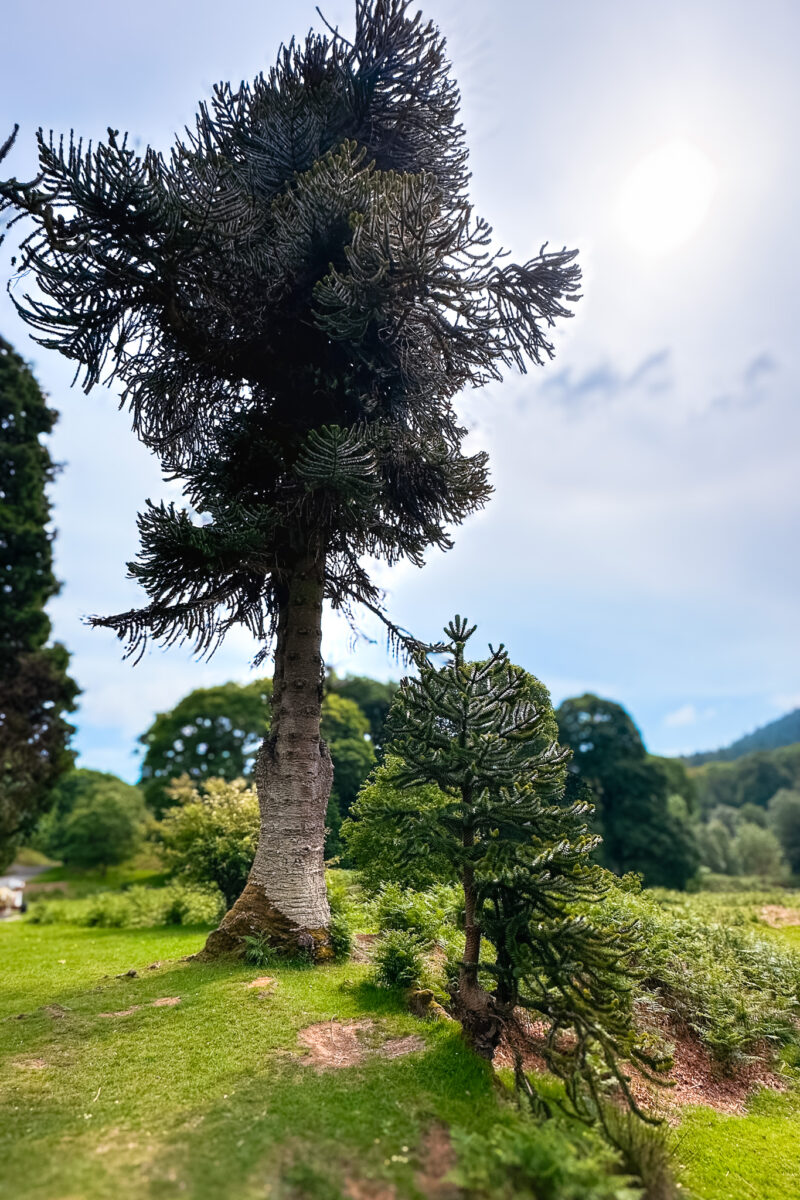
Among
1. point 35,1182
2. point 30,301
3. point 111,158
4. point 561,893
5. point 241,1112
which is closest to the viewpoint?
point 35,1182

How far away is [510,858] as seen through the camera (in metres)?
5.42

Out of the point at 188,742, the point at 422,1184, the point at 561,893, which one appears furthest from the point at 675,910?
the point at 188,742

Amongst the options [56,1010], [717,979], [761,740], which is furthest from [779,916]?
[761,740]

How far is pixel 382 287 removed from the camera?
7945mm

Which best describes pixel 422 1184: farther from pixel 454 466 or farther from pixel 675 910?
pixel 675 910

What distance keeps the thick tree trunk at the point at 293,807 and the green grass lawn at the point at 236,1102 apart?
60 cm

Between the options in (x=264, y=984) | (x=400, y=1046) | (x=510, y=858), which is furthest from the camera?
(x=264, y=984)

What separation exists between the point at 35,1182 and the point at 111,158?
9084 millimetres

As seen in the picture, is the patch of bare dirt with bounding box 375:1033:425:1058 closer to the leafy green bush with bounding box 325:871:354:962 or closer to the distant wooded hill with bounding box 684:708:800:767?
the leafy green bush with bounding box 325:871:354:962

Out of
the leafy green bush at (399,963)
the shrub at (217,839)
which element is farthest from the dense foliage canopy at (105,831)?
the leafy green bush at (399,963)

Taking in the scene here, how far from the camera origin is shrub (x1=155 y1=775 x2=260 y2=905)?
1223cm

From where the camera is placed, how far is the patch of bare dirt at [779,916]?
46.8 feet

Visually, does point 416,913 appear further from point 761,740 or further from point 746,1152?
point 761,740

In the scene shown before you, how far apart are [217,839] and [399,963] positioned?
6.64 metres
